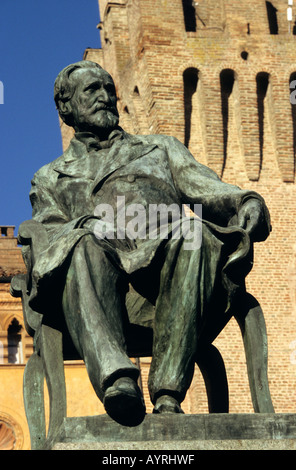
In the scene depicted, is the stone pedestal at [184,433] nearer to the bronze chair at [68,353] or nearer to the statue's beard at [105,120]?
the bronze chair at [68,353]

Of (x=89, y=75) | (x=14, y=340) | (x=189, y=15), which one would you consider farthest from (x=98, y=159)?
(x=189, y=15)

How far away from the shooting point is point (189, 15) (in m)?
27.7

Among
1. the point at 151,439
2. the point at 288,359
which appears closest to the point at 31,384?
the point at 151,439

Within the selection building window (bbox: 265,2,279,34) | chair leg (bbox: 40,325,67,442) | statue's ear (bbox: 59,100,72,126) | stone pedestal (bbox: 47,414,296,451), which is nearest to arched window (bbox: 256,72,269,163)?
building window (bbox: 265,2,279,34)

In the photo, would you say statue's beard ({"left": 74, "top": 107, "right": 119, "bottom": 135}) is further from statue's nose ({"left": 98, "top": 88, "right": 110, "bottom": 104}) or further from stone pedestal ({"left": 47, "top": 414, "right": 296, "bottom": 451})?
stone pedestal ({"left": 47, "top": 414, "right": 296, "bottom": 451})

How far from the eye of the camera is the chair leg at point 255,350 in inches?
225

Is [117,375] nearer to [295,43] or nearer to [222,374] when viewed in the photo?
[222,374]

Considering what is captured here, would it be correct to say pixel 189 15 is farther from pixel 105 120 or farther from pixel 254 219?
pixel 254 219

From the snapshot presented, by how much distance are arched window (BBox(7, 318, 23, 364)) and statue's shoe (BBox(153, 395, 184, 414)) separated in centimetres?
2033

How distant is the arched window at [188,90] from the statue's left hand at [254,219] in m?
19.9

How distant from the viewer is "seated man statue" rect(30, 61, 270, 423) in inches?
217

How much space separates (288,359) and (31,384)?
18288mm

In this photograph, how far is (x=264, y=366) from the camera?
582cm

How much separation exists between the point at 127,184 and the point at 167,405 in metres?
1.14
